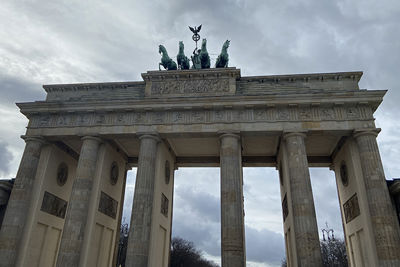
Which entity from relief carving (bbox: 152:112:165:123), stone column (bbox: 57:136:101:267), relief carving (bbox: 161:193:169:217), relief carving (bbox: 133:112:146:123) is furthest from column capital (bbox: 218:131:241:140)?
stone column (bbox: 57:136:101:267)

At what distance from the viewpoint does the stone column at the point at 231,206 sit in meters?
16.7

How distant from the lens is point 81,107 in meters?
21.9

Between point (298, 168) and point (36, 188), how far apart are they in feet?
59.7

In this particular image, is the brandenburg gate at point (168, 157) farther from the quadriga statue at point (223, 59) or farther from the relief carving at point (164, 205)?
the quadriga statue at point (223, 59)

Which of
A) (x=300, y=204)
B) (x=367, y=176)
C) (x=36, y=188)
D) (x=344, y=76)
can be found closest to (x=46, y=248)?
(x=36, y=188)

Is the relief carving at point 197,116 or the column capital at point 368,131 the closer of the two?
the column capital at point 368,131

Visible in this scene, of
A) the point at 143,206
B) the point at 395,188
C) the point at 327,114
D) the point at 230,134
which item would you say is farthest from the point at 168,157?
the point at 395,188

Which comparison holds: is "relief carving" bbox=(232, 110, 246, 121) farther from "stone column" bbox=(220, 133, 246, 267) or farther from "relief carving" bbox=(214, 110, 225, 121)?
"stone column" bbox=(220, 133, 246, 267)

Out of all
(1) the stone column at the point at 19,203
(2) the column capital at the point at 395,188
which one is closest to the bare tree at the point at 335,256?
(2) the column capital at the point at 395,188

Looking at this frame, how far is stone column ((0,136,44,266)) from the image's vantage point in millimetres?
18547

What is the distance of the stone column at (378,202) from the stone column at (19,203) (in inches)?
867

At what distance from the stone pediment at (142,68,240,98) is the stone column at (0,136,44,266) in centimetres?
931

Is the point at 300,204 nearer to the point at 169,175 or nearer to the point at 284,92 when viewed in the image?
the point at 284,92

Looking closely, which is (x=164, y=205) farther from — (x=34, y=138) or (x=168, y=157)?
(x=34, y=138)
